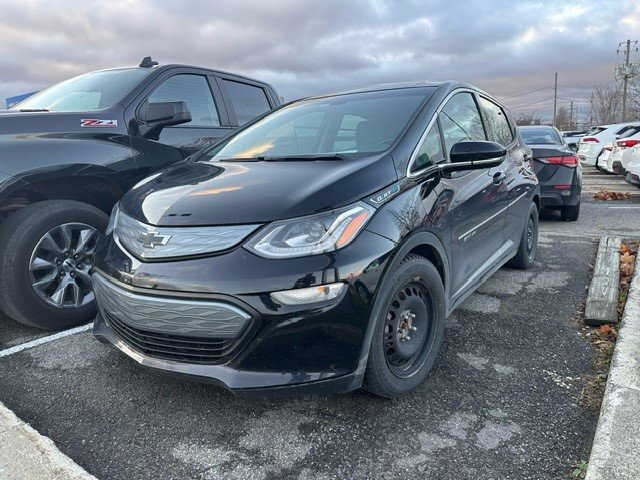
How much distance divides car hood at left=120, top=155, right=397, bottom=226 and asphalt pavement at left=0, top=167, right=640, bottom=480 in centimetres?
81

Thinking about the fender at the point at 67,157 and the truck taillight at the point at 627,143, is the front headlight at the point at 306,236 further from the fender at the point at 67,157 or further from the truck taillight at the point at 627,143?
the truck taillight at the point at 627,143

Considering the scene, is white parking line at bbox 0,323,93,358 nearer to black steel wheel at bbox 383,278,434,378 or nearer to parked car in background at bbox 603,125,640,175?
black steel wheel at bbox 383,278,434,378

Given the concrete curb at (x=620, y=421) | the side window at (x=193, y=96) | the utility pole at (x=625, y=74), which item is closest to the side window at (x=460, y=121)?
the concrete curb at (x=620, y=421)

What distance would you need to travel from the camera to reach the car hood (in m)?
2.16

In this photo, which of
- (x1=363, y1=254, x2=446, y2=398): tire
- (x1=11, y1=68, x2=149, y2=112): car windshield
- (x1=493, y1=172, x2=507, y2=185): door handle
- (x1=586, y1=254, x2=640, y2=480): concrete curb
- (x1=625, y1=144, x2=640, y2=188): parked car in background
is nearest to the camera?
(x1=586, y1=254, x2=640, y2=480): concrete curb

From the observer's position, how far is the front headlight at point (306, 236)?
2.05 metres

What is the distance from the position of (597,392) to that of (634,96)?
5862 cm

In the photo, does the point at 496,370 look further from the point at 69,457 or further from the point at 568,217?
the point at 568,217

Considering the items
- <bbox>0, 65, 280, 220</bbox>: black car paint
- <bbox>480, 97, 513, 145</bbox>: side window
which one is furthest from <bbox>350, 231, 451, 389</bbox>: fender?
<bbox>0, 65, 280, 220</bbox>: black car paint

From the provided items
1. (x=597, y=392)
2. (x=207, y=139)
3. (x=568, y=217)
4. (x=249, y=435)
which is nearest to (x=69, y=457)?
(x=249, y=435)

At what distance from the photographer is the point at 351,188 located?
2254mm

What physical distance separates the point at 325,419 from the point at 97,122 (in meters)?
2.58

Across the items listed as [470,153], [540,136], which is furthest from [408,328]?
[540,136]

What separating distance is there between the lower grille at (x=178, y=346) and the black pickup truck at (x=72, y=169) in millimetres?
1211
